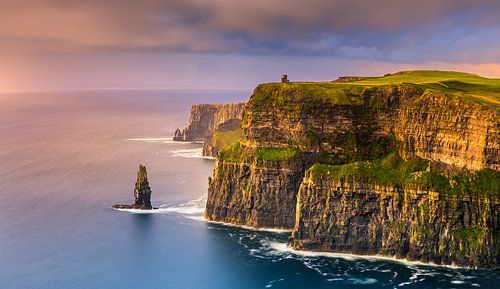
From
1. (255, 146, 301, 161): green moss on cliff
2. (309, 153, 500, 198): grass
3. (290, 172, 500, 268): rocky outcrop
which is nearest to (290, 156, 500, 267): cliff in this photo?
(290, 172, 500, 268): rocky outcrop

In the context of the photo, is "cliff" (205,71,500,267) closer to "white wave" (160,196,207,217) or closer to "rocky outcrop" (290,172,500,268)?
"rocky outcrop" (290,172,500,268)

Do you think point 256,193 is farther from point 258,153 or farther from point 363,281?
point 363,281

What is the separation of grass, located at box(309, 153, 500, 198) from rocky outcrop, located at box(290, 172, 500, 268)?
91cm

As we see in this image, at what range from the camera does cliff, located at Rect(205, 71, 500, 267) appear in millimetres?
109562

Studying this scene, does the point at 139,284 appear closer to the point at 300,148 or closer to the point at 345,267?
the point at 345,267

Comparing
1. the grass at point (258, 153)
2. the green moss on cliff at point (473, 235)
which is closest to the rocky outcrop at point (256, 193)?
the grass at point (258, 153)

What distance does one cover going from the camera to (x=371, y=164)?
121 meters

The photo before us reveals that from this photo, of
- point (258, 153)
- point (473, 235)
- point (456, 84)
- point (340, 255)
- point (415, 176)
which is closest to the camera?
point (473, 235)

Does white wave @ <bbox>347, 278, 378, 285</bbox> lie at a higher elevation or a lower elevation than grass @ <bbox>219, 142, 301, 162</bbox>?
lower

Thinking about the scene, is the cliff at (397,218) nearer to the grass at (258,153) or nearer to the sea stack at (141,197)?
the grass at (258,153)

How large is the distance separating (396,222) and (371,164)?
12215 mm

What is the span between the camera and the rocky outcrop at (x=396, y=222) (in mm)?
107938

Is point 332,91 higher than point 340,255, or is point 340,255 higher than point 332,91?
point 332,91

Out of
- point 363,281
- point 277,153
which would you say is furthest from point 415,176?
point 277,153
